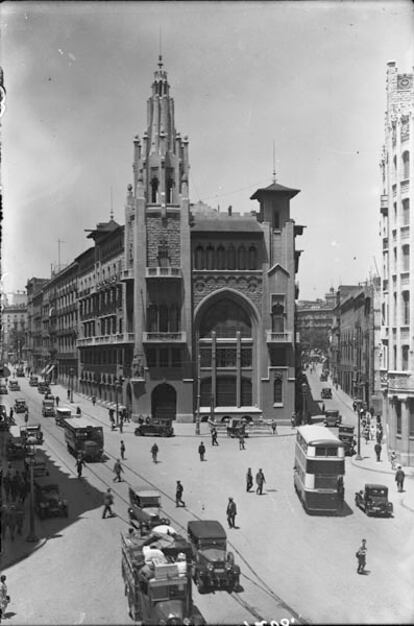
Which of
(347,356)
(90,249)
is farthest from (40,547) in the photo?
(347,356)

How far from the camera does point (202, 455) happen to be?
1741 inches

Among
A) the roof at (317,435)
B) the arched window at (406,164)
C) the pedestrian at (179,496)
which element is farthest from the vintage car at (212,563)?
the arched window at (406,164)

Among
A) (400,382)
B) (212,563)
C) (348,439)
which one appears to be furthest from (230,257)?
(212,563)

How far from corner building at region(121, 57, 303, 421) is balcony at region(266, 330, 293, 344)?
91mm

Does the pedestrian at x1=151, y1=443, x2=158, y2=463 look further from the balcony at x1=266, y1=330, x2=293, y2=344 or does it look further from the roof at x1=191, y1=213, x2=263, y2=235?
the roof at x1=191, y1=213, x2=263, y2=235

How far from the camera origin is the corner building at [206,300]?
210ft

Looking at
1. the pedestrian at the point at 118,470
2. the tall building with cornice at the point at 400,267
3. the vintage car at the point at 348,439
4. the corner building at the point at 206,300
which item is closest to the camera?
the pedestrian at the point at 118,470

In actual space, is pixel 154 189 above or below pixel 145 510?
above

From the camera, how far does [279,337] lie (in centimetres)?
6406

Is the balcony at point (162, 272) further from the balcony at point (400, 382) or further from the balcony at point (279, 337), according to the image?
the balcony at point (400, 382)

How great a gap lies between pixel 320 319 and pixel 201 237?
370 feet

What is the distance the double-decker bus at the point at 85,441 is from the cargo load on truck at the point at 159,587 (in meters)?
20.6

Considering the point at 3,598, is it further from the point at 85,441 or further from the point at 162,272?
the point at 162,272

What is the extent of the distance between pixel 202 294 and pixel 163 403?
10.6 m
